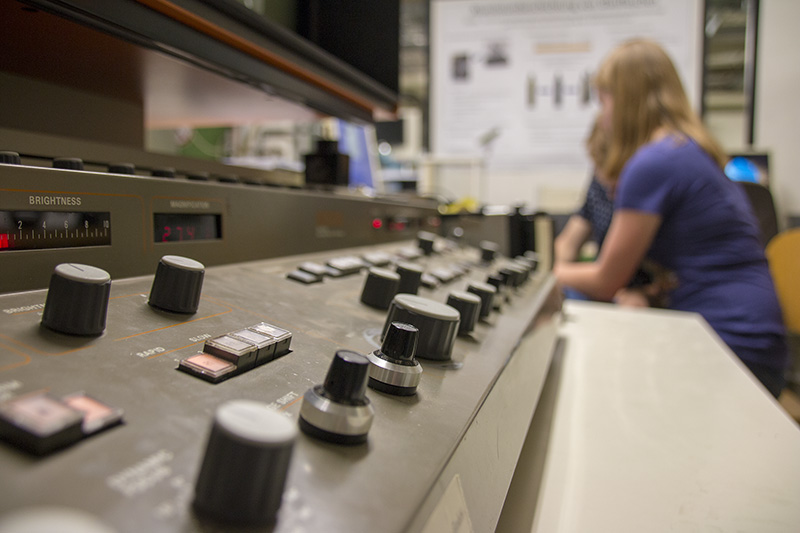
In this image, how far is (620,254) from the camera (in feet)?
4.61

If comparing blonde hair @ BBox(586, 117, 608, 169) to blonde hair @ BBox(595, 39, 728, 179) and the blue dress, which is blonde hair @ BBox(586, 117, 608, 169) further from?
the blue dress

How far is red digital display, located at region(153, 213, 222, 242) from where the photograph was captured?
15.9 inches

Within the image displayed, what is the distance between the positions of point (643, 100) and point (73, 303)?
5.57 feet

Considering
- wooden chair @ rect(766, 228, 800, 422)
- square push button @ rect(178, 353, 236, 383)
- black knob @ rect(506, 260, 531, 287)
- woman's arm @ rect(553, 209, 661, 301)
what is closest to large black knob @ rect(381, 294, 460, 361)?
square push button @ rect(178, 353, 236, 383)

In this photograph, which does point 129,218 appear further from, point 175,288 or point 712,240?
point 712,240

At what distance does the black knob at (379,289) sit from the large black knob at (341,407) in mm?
230

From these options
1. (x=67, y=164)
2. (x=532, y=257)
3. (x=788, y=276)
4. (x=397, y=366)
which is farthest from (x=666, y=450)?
(x=788, y=276)

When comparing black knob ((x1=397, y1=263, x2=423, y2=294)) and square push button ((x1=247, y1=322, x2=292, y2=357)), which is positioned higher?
Answer: black knob ((x1=397, y1=263, x2=423, y2=294))

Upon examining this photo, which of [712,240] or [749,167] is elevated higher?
[749,167]

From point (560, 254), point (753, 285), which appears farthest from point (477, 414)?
point (560, 254)

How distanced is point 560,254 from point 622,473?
1899 mm

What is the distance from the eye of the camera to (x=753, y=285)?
128cm

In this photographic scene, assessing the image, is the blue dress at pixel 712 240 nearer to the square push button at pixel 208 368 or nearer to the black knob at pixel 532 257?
the black knob at pixel 532 257

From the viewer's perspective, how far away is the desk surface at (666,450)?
354 mm
